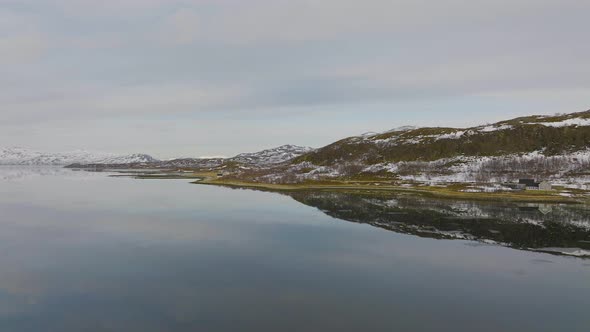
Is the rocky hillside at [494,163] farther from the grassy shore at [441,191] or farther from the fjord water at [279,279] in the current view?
the fjord water at [279,279]

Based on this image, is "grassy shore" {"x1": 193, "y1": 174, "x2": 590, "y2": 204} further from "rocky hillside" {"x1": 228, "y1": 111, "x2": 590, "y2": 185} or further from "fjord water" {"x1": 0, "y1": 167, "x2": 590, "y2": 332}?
"fjord water" {"x1": 0, "y1": 167, "x2": 590, "y2": 332}

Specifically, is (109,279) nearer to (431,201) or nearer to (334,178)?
(431,201)

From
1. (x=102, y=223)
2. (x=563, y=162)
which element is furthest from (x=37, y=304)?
(x=563, y=162)

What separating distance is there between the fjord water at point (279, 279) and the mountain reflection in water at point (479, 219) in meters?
0.75

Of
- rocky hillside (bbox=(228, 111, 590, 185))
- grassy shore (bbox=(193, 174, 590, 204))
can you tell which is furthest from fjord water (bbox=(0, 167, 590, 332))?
rocky hillside (bbox=(228, 111, 590, 185))

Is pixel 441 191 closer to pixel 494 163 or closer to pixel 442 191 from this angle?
pixel 442 191

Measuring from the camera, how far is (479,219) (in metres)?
63.5

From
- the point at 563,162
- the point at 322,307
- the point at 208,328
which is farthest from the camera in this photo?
the point at 563,162

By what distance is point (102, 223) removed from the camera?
5841cm

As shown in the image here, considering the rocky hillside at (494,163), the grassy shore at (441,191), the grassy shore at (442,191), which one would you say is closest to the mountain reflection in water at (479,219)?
the grassy shore at (441,191)

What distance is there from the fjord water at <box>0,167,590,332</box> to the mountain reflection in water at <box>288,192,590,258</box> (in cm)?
75

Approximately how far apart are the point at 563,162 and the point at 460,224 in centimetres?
13513

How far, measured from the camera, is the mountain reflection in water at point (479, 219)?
4772 centimetres

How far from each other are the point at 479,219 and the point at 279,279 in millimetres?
46759
